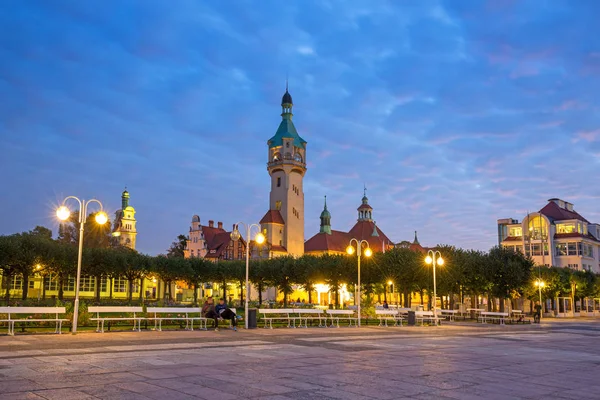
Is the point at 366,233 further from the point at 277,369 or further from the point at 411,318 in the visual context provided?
the point at 277,369

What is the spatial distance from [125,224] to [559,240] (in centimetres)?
10663

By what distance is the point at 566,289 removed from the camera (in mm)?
69938

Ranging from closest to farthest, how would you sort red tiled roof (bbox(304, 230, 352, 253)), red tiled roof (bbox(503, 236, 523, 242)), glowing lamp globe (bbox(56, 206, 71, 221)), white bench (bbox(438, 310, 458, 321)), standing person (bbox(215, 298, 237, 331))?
glowing lamp globe (bbox(56, 206, 71, 221))
standing person (bbox(215, 298, 237, 331))
white bench (bbox(438, 310, 458, 321))
red tiled roof (bbox(503, 236, 523, 242))
red tiled roof (bbox(304, 230, 352, 253))

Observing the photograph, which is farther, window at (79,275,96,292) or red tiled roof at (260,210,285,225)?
red tiled roof at (260,210,285,225)

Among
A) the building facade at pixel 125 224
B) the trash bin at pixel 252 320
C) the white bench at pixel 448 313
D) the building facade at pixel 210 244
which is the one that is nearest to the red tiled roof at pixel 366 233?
the building facade at pixel 210 244

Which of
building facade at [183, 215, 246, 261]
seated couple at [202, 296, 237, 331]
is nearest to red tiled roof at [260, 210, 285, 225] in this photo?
building facade at [183, 215, 246, 261]

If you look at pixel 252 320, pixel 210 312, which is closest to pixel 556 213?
pixel 252 320

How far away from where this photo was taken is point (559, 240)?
92.4 meters

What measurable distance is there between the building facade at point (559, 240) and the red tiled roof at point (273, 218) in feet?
146

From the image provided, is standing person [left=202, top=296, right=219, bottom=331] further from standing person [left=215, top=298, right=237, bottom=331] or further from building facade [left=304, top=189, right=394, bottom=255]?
building facade [left=304, top=189, right=394, bottom=255]

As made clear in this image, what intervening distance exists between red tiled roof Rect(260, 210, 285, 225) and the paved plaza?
9209cm

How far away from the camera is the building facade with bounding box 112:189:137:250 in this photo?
480ft

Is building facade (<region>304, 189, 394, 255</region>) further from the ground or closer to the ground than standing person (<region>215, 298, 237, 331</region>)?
further from the ground

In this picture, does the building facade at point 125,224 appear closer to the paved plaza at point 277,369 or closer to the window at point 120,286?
the window at point 120,286
